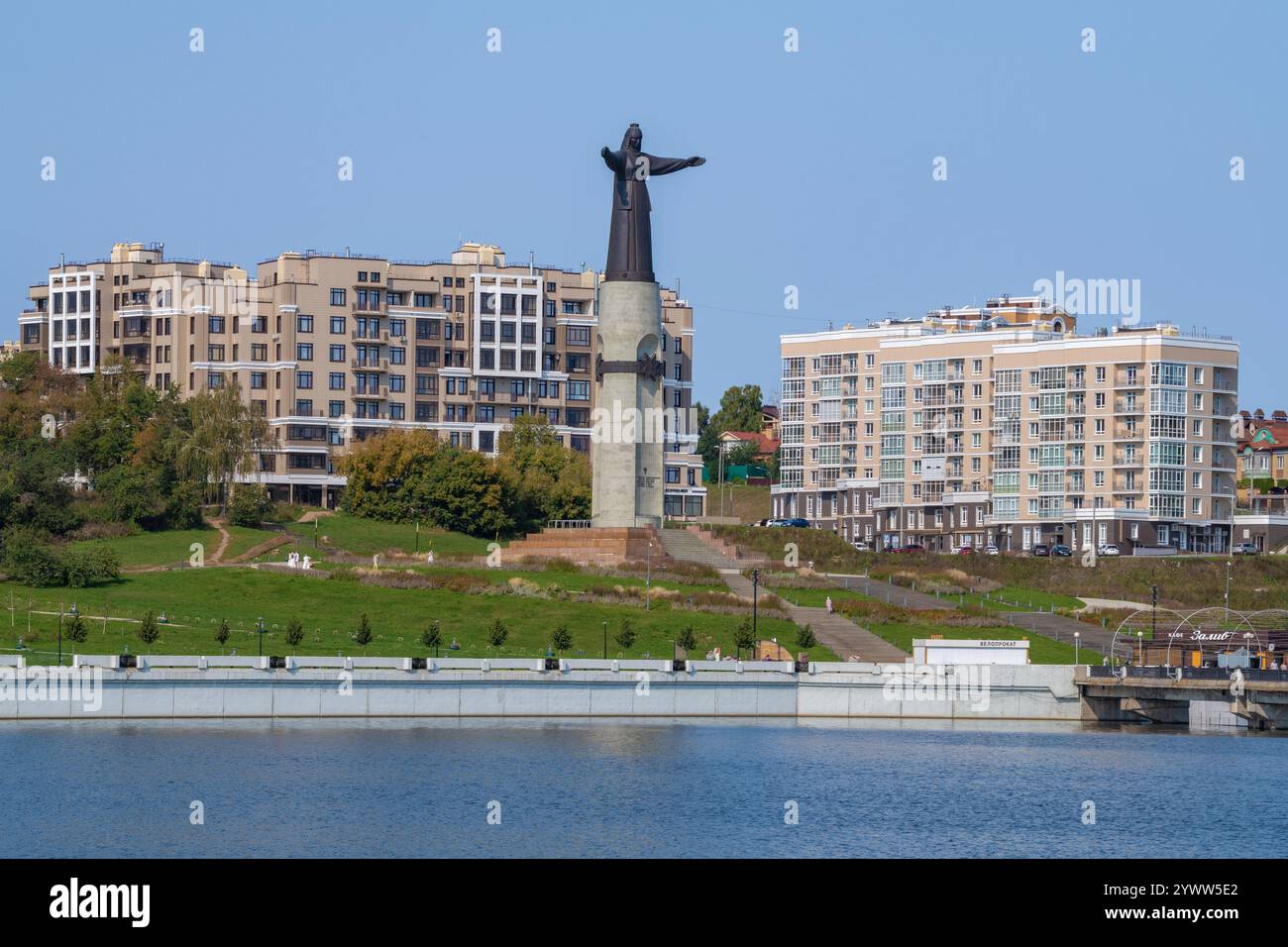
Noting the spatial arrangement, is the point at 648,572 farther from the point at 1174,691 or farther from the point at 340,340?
the point at 340,340

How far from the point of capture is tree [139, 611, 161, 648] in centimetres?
8062

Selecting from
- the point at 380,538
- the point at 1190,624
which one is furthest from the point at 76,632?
the point at 1190,624

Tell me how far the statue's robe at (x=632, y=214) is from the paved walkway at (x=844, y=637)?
19.6 metres

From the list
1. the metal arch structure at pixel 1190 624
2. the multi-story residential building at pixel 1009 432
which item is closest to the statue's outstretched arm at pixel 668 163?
the metal arch structure at pixel 1190 624

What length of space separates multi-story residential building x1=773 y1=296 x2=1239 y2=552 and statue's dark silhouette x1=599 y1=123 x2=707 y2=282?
5005 cm

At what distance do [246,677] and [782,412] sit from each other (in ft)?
372

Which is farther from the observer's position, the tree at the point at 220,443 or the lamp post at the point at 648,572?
the tree at the point at 220,443

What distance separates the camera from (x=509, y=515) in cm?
13300

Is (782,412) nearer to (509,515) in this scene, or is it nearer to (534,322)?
(534,322)

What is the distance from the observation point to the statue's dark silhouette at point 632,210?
113m

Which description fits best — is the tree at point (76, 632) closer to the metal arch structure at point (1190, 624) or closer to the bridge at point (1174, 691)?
the bridge at point (1174, 691)

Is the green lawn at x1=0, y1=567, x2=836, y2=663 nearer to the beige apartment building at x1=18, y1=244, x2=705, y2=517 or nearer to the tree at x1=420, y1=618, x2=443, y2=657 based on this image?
the tree at x1=420, y1=618, x2=443, y2=657

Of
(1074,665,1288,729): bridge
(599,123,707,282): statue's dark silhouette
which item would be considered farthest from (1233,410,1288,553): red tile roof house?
(1074,665,1288,729): bridge
